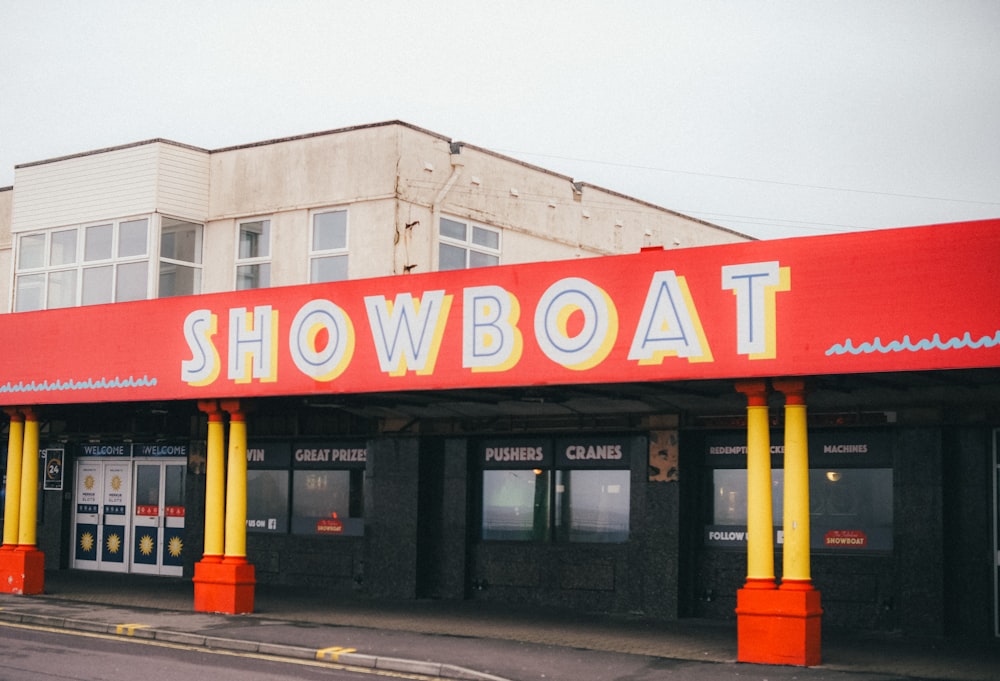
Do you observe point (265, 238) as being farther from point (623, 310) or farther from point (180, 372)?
point (623, 310)

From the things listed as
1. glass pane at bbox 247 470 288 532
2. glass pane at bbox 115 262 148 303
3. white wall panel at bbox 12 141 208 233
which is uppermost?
white wall panel at bbox 12 141 208 233

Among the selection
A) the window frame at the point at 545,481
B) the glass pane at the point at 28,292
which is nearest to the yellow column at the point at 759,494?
the window frame at the point at 545,481

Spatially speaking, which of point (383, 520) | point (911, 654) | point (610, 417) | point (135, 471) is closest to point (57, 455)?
point (135, 471)

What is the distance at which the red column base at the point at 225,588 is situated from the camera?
19.5m

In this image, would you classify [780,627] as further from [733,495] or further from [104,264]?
[104,264]

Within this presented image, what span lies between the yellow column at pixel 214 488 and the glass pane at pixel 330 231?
189 inches

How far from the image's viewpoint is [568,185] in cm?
2677

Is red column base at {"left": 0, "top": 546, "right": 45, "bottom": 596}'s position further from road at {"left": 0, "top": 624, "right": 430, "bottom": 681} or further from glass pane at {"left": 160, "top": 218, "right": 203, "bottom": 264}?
glass pane at {"left": 160, "top": 218, "right": 203, "bottom": 264}

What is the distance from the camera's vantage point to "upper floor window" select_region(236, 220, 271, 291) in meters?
24.6

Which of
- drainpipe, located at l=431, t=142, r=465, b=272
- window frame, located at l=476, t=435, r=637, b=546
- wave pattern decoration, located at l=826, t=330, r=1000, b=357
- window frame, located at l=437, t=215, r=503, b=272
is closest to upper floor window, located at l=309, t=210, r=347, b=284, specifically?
drainpipe, located at l=431, t=142, r=465, b=272

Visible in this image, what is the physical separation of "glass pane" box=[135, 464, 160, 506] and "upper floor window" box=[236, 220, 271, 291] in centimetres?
509

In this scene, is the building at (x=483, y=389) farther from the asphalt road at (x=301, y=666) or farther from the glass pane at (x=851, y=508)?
the asphalt road at (x=301, y=666)

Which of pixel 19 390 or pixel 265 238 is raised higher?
pixel 265 238

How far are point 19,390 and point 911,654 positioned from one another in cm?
1565
